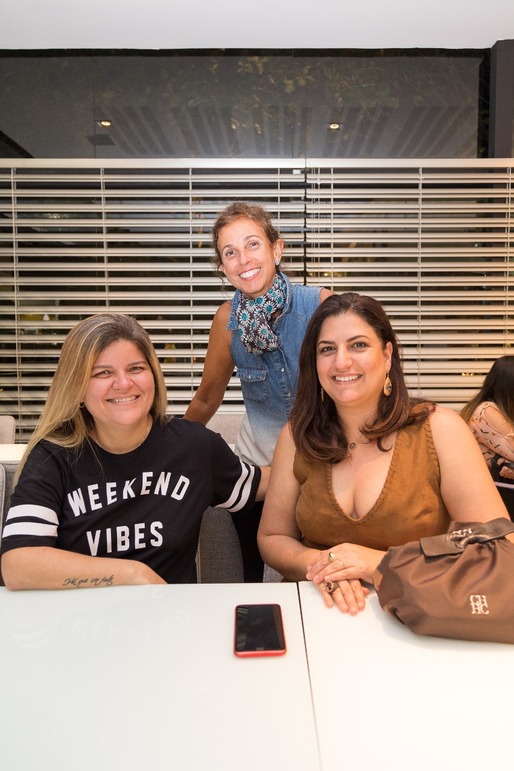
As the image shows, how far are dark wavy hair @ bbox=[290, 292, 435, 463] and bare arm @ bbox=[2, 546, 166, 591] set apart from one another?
1.83 ft

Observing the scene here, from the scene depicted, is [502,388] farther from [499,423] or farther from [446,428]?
[446,428]

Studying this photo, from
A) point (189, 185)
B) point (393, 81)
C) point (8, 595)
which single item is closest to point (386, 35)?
point (393, 81)

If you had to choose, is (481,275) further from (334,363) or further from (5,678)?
(5,678)

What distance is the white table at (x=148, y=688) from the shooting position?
83 cm

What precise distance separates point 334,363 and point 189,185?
2976mm

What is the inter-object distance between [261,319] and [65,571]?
1119mm

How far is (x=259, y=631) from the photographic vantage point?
44.6 inches

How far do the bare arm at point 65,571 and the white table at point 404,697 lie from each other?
0.45 metres

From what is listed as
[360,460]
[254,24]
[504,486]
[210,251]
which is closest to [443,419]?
[360,460]

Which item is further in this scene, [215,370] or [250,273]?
[215,370]

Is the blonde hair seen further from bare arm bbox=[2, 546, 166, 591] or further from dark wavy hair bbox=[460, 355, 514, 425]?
dark wavy hair bbox=[460, 355, 514, 425]

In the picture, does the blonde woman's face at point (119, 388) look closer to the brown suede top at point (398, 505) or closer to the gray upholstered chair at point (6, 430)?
the brown suede top at point (398, 505)

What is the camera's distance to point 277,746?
2.75ft

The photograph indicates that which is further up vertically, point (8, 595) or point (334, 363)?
point (334, 363)
